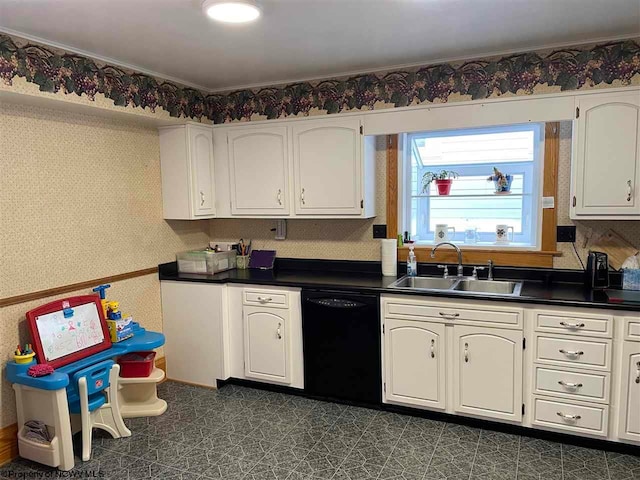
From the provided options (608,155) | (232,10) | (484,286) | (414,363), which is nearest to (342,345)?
(414,363)

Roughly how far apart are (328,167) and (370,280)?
887 millimetres

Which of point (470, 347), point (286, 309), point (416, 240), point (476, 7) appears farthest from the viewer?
point (416, 240)

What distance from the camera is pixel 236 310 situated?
3.65 metres

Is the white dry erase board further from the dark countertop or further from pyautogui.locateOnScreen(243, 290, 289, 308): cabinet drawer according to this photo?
pyautogui.locateOnScreen(243, 290, 289, 308): cabinet drawer

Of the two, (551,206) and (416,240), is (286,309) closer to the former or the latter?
(416,240)

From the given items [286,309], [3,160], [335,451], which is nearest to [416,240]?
[286,309]

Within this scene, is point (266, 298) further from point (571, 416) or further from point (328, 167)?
point (571, 416)

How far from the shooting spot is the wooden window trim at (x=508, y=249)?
3.22 m

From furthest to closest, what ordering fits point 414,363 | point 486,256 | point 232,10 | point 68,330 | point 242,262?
point 242,262 → point 486,256 → point 414,363 → point 68,330 → point 232,10

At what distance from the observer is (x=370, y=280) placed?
11.4ft

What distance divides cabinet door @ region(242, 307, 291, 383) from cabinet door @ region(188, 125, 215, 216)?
0.92 m

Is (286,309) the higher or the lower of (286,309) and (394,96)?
the lower

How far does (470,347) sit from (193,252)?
2.28m

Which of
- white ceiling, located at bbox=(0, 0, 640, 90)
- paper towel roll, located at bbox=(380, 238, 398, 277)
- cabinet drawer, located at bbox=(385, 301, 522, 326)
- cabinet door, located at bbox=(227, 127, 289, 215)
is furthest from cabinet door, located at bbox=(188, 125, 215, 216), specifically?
cabinet drawer, located at bbox=(385, 301, 522, 326)
